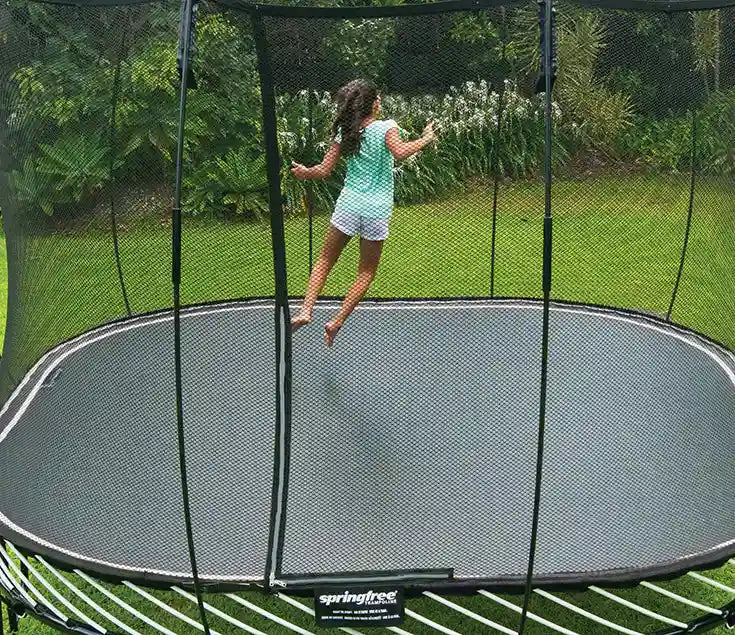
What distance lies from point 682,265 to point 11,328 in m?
2.17

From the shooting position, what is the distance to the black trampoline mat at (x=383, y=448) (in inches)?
79.7

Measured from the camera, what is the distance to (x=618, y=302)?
3383 millimetres

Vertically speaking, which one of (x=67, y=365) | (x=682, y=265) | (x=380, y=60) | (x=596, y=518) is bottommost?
(x=596, y=518)

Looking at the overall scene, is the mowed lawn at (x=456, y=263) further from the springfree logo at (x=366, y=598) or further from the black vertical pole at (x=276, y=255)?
the springfree logo at (x=366, y=598)

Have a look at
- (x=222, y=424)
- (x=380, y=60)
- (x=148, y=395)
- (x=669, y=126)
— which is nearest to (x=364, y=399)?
(x=222, y=424)

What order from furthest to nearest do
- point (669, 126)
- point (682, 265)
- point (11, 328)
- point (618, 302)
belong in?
point (618, 302) < point (682, 265) < point (11, 328) < point (669, 126)

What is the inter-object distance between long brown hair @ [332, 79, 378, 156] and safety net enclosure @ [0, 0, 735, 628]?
0.15ft

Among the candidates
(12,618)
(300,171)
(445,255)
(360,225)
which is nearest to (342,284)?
(445,255)

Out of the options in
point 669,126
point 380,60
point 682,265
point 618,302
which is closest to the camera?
point 380,60

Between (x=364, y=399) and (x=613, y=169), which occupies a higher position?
(x=613, y=169)

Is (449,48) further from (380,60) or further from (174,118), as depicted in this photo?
(174,118)

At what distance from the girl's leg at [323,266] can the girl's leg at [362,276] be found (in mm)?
64

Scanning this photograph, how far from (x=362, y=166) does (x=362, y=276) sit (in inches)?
18.9

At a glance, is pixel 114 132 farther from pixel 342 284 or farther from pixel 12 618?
pixel 12 618
